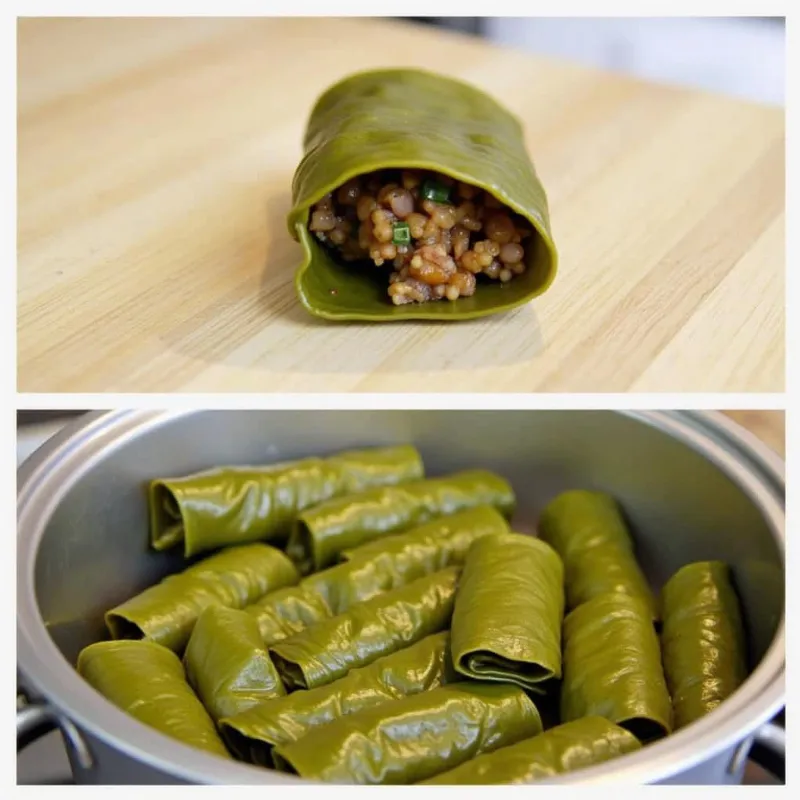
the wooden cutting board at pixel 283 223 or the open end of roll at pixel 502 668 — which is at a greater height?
the wooden cutting board at pixel 283 223

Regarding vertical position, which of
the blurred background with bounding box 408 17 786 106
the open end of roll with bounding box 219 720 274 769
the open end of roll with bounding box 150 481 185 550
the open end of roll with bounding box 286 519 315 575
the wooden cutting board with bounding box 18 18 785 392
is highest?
the blurred background with bounding box 408 17 786 106

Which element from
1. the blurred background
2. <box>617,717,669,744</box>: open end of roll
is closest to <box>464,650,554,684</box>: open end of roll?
<box>617,717,669,744</box>: open end of roll

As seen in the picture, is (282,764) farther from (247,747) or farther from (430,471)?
(430,471)

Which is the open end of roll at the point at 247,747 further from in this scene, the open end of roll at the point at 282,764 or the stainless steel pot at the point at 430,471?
the stainless steel pot at the point at 430,471

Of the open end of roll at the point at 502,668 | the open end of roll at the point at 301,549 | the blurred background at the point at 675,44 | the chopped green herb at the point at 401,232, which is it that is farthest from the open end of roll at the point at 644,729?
the blurred background at the point at 675,44

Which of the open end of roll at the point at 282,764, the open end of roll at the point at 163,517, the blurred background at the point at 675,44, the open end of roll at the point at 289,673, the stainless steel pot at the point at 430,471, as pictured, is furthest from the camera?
the blurred background at the point at 675,44

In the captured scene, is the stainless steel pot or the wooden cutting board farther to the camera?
the wooden cutting board

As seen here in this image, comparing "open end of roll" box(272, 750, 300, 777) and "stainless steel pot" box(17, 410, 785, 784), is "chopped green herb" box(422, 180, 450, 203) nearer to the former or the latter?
"stainless steel pot" box(17, 410, 785, 784)

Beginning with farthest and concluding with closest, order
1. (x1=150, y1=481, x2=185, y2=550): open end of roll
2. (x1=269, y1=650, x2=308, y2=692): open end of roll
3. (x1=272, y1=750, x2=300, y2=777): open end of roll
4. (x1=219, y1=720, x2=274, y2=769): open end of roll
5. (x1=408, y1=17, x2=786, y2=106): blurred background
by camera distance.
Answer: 1. (x1=408, y1=17, x2=786, y2=106): blurred background
2. (x1=150, y1=481, x2=185, y2=550): open end of roll
3. (x1=269, y1=650, x2=308, y2=692): open end of roll
4. (x1=219, y1=720, x2=274, y2=769): open end of roll
5. (x1=272, y1=750, x2=300, y2=777): open end of roll
